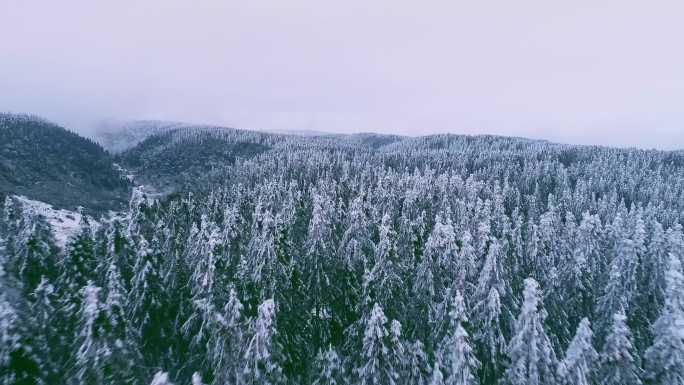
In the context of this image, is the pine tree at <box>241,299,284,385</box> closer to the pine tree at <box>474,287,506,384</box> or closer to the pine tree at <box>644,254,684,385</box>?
the pine tree at <box>474,287,506,384</box>

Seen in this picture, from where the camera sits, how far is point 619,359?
15156 millimetres

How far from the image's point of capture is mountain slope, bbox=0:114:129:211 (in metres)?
102

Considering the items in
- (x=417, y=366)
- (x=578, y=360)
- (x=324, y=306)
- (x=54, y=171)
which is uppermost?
(x=578, y=360)

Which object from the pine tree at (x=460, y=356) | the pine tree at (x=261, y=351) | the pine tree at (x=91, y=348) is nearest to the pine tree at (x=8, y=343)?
the pine tree at (x=91, y=348)

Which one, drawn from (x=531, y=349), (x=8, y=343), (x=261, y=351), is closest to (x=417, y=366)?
(x=531, y=349)

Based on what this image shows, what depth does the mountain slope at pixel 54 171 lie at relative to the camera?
102250mm

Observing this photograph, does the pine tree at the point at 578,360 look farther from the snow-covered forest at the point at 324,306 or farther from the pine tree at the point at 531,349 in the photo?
the pine tree at the point at 531,349

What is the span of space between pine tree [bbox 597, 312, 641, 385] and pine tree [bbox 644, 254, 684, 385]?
0.68 meters

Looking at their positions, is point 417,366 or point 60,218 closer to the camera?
point 417,366

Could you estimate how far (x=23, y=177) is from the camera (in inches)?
4476

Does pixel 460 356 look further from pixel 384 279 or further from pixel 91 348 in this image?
pixel 91 348

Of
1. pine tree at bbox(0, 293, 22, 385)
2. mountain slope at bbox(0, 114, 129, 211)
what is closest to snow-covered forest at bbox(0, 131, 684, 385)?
pine tree at bbox(0, 293, 22, 385)

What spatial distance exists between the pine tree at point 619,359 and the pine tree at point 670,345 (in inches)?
26.6

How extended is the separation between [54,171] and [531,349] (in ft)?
562
